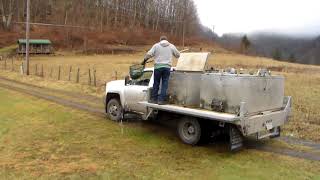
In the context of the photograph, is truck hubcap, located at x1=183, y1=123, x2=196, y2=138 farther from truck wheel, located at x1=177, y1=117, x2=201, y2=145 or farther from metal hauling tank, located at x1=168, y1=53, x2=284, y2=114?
metal hauling tank, located at x1=168, y1=53, x2=284, y2=114

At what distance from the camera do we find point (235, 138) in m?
9.73

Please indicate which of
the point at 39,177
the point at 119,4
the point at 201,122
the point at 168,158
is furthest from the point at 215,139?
the point at 119,4

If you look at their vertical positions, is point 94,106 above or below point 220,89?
below

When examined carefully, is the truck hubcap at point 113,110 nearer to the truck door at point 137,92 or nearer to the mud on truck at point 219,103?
the truck door at point 137,92

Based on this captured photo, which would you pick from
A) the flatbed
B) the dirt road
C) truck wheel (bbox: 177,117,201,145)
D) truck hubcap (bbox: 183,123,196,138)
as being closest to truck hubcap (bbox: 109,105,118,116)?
the dirt road

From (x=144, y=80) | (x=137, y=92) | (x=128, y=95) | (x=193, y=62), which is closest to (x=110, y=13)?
(x=128, y=95)

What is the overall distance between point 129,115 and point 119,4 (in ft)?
323

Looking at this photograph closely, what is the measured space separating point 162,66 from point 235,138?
2.67 meters

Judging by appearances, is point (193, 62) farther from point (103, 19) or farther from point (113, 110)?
point (103, 19)

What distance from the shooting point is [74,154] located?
10047 millimetres

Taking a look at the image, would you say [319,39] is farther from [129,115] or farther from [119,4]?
[129,115]

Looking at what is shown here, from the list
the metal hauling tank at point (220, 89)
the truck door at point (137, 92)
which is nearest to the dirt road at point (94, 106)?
the metal hauling tank at point (220, 89)

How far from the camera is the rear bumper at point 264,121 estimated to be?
9.36m

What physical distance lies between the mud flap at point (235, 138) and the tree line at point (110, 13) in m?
79.6
